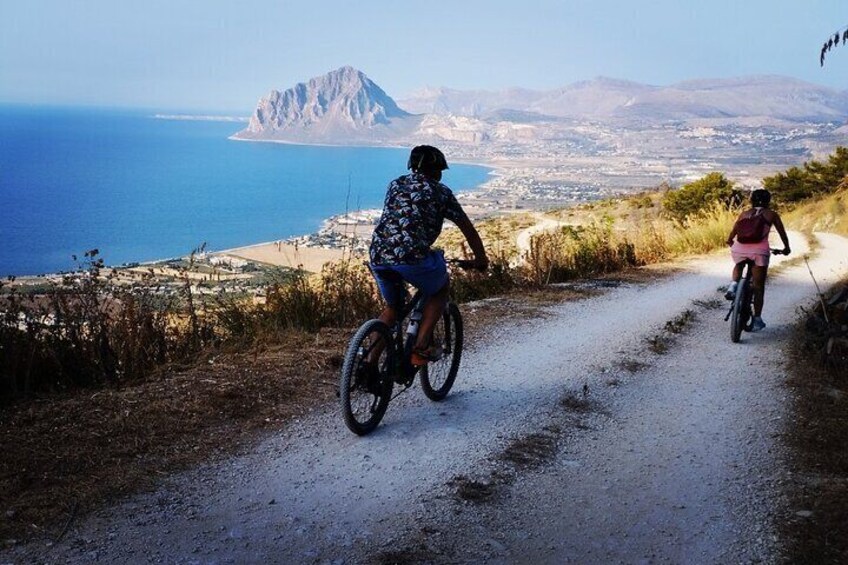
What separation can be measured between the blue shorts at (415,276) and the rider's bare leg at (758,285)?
583 cm

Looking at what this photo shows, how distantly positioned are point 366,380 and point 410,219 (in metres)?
1.24

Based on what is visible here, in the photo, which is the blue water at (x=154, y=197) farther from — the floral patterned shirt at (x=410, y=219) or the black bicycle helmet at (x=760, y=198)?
the black bicycle helmet at (x=760, y=198)

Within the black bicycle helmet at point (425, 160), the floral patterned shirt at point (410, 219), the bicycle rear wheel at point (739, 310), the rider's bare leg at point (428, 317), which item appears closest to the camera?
the floral patterned shirt at point (410, 219)

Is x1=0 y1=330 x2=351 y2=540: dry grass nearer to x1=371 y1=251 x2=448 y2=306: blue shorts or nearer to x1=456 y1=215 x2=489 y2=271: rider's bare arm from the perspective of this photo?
x1=371 y1=251 x2=448 y2=306: blue shorts

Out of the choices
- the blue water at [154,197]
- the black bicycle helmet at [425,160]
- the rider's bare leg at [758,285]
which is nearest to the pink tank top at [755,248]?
the rider's bare leg at [758,285]

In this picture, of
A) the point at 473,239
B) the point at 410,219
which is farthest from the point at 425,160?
the point at 473,239

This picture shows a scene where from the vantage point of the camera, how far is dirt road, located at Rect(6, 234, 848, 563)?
12.9 ft

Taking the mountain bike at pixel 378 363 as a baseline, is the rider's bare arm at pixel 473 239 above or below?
above

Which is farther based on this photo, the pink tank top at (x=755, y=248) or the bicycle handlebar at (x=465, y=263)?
the pink tank top at (x=755, y=248)

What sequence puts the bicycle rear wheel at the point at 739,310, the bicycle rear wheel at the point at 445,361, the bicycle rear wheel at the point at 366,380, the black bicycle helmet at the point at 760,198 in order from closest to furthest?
the bicycle rear wheel at the point at 366,380, the bicycle rear wheel at the point at 445,361, the bicycle rear wheel at the point at 739,310, the black bicycle helmet at the point at 760,198

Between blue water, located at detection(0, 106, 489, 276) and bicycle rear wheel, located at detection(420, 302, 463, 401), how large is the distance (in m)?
2.37

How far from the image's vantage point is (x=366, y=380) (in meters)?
5.30

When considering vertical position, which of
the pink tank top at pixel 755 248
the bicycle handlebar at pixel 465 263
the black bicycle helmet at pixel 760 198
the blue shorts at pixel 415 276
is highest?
the black bicycle helmet at pixel 760 198

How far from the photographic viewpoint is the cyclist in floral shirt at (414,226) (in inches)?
207
